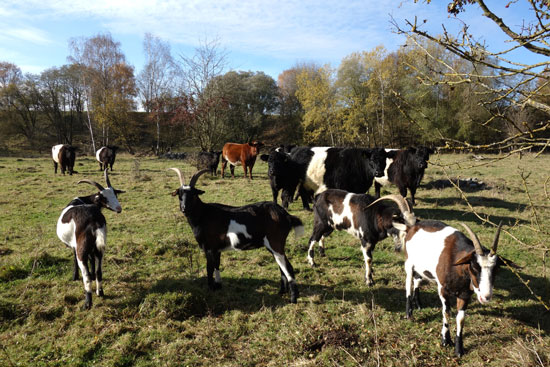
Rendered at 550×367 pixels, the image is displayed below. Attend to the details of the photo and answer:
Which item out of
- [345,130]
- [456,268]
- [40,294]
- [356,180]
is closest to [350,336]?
[456,268]

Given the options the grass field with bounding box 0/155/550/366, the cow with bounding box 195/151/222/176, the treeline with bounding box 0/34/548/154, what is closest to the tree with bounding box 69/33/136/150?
the treeline with bounding box 0/34/548/154

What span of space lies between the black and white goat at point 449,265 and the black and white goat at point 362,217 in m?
0.39

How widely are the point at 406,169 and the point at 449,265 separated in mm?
7135

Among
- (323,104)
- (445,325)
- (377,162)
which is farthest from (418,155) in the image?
(323,104)

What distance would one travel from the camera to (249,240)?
5.03m

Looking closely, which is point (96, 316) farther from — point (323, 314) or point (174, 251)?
point (323, 314)

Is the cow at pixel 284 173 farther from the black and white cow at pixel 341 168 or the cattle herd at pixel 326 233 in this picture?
the cattle herd at pixel 326 233

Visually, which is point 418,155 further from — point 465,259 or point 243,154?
point 243,154

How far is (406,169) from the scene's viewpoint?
10.4 m

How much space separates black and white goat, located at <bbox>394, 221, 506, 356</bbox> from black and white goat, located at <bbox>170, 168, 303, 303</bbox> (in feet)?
5.65

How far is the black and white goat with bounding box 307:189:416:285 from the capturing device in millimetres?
4996

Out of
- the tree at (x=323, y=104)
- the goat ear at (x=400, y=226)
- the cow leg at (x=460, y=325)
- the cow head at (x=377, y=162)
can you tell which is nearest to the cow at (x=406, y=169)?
the cow head at (x=377, y=162)

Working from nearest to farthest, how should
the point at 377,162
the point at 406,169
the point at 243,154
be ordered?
the point at 377,162 < the point at 406,169 < the point at 243,154

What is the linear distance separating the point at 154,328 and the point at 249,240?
5.82 ft
